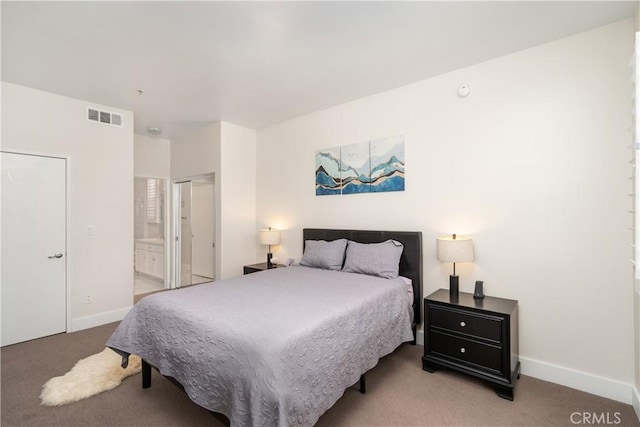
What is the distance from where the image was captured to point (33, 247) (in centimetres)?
332

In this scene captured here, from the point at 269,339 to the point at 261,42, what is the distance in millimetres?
2234

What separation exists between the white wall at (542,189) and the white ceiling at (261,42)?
25cm

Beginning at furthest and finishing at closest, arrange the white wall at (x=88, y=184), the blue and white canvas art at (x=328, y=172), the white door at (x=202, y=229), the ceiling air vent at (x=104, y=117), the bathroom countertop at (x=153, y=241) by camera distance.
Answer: the bathroom countertop at (x=153, y=241) → the white door at (x=202, y=229) → the blue and white canvas art at (x=328, y=172) → the ceiling air vent at (x=104, y=117) → the white wall at (x=88, y=184)

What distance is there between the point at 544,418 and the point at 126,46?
4.16 metres

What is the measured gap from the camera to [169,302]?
7.03 ft

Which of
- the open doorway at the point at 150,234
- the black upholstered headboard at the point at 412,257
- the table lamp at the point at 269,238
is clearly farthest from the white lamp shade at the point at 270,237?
the open doorway at the point at 150,234

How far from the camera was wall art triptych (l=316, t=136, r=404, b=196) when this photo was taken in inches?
131

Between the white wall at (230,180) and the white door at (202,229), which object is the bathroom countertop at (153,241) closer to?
the white door at (202,229)

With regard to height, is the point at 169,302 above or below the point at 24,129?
below

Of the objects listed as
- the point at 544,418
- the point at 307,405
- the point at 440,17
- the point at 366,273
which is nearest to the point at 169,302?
the point at 307,405

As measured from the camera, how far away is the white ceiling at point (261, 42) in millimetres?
2070

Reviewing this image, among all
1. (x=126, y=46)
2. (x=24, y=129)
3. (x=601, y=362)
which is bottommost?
(x=601, y=362)

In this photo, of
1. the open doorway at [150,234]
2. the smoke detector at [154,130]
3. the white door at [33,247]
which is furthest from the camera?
the open doorway at [150,234]

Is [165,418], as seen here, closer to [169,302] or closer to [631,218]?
[169,302]
